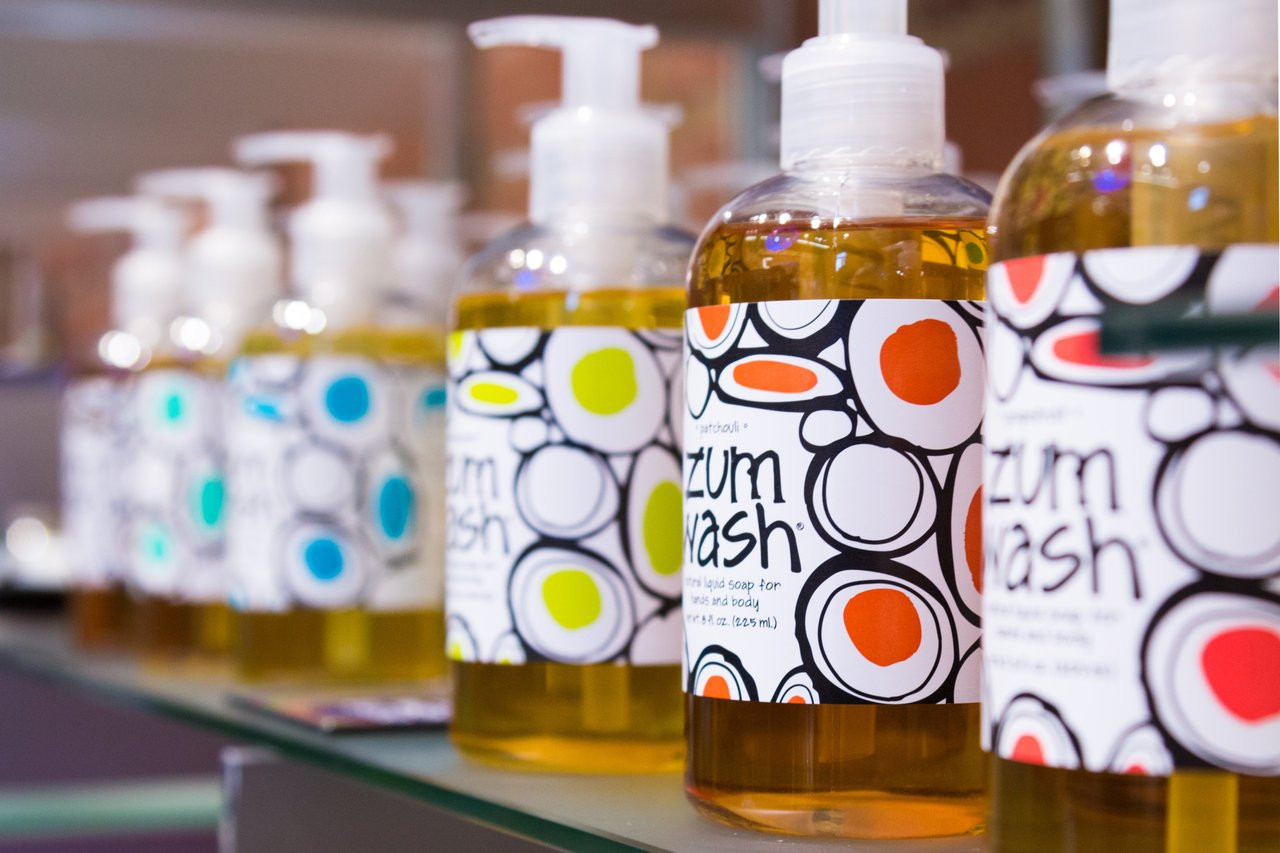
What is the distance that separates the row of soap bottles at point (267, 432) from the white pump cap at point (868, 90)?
29 cm

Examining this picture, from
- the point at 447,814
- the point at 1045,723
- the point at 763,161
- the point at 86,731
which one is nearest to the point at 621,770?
the point at 447,814

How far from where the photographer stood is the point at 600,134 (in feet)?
1.66

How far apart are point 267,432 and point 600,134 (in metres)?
0.22

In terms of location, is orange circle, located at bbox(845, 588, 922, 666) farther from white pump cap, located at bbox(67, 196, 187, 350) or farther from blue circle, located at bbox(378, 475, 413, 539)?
white pump cap, located at bbox(67, 196, 187, 350)

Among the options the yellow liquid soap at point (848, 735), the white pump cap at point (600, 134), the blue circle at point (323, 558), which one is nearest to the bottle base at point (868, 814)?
the yellow liquid soap at point (848, 735)

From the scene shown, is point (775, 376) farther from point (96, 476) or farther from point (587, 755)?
point (96, 476)

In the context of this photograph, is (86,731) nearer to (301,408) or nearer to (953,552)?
(301,408)

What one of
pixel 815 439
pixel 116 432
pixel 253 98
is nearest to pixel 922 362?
pixel 815 439

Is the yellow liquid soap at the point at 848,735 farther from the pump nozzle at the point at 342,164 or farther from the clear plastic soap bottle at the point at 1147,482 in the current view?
the pump nozzle at the point at 342,164

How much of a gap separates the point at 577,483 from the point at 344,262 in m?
0.26

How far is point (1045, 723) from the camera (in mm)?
299

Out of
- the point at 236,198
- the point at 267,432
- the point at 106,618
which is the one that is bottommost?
the point at 106,618

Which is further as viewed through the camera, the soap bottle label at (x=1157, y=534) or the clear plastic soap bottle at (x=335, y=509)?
the clear plastic soap bottle at (x=335, y=509)

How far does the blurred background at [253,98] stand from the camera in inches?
41.7
